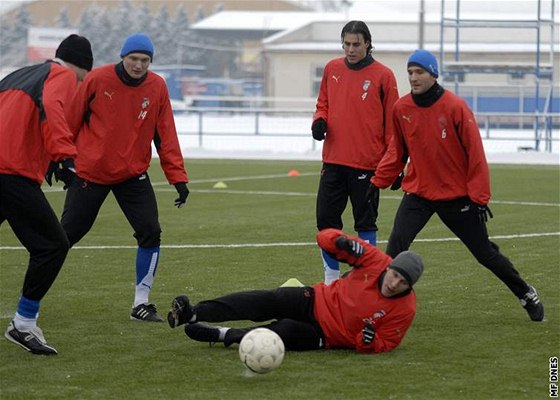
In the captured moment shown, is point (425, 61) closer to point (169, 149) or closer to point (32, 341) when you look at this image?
point (169, 149)

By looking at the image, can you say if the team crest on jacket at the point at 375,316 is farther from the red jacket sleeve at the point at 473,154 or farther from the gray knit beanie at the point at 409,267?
the red jacket sleeve at the point at 473,154

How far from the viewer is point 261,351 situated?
7652 mm

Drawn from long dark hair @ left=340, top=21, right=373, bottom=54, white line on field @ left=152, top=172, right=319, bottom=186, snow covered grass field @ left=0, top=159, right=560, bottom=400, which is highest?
long dark hair @ left=340, top=21, right=373, bottom=54

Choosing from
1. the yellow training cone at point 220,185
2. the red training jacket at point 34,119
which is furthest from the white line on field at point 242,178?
the red training jacket at point 34,119

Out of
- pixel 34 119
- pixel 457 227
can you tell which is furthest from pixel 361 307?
pixel 34 119

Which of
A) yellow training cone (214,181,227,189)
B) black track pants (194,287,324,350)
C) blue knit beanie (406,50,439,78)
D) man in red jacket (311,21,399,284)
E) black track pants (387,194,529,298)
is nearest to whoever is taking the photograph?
black track pants (194,287,324,350)

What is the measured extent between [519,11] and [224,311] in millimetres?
69945

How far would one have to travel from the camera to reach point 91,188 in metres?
9.95

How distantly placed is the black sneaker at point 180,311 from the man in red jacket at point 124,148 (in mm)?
1218

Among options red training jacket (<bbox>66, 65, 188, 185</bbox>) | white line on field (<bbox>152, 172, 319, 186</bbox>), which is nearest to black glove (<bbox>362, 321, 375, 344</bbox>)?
red training jacket (<bbox>66, 65, 188, 185</bbox>)

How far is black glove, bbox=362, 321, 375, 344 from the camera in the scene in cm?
829

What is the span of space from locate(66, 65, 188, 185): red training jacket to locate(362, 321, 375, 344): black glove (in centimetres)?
257

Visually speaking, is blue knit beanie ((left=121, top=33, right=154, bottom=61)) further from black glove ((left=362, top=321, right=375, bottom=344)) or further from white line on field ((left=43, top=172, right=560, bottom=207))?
white line on field ((left=43, top=172, right=560, bottom=207))

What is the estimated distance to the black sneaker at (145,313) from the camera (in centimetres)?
975
